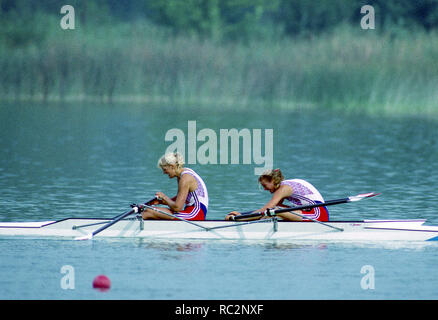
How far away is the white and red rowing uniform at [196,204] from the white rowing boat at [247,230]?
205 mm

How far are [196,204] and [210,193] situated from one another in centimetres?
522

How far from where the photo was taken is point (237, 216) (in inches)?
624

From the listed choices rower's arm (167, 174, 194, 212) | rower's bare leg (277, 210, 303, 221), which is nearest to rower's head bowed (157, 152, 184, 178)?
rower's arm (167, 174, 194, 212)

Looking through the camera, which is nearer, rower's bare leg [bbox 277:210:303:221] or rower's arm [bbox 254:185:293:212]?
rower's arm [bbox 254:185:293:212]

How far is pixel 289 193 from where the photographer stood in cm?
1575

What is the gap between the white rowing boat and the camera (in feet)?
51.7

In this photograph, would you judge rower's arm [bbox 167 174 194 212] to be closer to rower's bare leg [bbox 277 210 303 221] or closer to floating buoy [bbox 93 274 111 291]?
rower's bare leg [bbox 277 210 303 221]

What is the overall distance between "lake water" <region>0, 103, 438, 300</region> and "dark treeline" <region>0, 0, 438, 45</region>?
56.6 feet

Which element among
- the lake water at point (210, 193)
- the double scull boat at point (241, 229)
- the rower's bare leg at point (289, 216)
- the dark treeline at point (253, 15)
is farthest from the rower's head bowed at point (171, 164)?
the dark treeline at point (253, 15)

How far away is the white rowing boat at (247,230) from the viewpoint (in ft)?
51.7

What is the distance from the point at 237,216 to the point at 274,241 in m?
0.67

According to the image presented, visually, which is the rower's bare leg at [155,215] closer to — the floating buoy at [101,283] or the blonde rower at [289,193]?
the blonde rower at [289,193]

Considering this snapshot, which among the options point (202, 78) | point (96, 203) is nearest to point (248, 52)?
point (202, 78)
